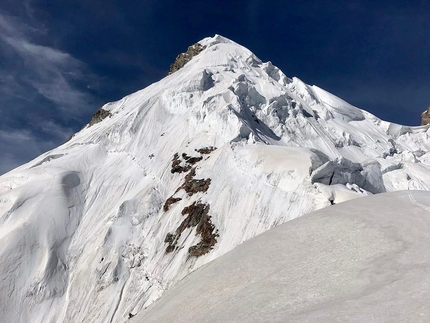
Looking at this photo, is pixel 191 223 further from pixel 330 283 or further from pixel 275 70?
pixel 275 70

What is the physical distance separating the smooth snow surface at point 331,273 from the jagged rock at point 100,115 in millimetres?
48203

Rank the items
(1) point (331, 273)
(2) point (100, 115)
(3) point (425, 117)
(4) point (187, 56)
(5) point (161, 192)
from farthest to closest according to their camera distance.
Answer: (3) point (425, 117) → (4) point (187, 56) → (2) point (100, 115) → (5) point (161, 192) → (1) point (331, 273)

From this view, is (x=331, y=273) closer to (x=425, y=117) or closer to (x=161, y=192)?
(x=161, y=192)

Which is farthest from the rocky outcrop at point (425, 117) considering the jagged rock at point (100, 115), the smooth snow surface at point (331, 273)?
the smooth snow surface at point (331, 273)

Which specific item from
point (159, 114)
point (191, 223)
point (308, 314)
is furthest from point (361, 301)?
point (159, 114)

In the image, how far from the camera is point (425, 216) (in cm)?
1388

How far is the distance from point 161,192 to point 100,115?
33.1 metres

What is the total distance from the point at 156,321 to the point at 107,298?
1426 centimetres

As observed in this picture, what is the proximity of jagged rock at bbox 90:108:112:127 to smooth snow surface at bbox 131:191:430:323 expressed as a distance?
1898 inches

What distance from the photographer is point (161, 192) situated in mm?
33406

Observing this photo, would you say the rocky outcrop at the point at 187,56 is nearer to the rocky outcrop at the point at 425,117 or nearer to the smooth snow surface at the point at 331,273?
the rocky outcrop at the point at 425,117

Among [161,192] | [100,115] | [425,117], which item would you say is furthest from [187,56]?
[425,117]

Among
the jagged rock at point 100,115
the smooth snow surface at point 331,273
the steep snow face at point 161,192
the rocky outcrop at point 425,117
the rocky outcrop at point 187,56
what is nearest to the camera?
the smooth snow surface at point 331,273

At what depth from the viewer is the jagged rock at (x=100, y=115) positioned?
60.1 meters
